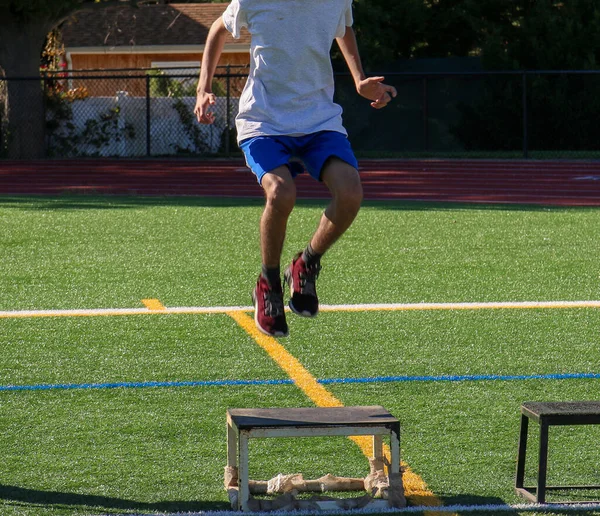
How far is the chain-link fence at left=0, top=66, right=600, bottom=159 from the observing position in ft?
81.5

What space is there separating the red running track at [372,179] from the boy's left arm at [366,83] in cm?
1142

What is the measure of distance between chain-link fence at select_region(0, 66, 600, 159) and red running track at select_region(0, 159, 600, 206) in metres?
1.58

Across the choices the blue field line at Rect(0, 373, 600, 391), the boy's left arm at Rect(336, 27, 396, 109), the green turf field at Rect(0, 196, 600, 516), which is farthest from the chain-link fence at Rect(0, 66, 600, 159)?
the boy's left arm at Rect(336, 27, 396, 109)

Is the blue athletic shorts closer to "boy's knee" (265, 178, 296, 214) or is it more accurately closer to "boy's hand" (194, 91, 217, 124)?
"boy's knee" (265, 178, 296, 214)

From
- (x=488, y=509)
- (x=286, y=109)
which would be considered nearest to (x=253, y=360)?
(x=286, y=109)

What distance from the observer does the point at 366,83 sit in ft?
16.8

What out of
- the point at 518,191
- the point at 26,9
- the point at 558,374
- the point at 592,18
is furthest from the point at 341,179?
the point at 592,18

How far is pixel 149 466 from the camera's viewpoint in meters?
4.59

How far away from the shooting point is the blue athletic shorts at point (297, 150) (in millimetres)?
4980

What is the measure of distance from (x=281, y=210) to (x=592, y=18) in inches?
933

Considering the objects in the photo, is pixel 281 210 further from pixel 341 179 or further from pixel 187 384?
pixel 187 384

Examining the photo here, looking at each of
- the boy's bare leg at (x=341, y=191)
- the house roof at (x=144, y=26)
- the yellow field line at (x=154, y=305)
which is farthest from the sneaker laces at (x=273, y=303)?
the house roof at (x=144, y=26)

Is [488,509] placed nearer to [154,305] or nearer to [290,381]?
[290,381]

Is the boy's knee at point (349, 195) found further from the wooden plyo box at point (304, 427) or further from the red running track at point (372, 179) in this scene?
the red running track at point (372, 179)
